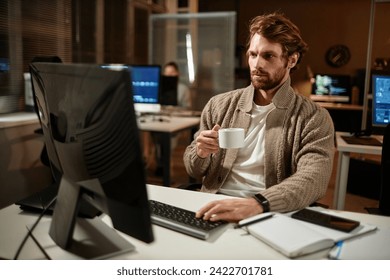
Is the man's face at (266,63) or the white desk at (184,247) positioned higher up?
the man's face at (266,63)

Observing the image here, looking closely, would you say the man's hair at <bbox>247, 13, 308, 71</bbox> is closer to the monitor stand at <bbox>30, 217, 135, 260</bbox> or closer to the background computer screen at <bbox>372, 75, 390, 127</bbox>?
the monitor stand at <bbox>30, 217, 135, 260</bbox>

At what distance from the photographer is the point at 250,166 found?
1526mm

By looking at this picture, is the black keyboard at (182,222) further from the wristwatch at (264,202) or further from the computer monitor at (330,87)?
the computer monitor at (330,87)

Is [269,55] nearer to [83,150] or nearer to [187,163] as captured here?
[187,163]

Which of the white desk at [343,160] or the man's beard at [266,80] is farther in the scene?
the white desk at [343,160]

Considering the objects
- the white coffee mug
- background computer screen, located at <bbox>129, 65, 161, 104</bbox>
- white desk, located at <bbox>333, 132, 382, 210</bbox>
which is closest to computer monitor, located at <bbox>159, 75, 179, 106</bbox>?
background computer screen, located at <bbox>129, 65, 161, 104</bbox>

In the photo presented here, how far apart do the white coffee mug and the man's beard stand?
38 cm

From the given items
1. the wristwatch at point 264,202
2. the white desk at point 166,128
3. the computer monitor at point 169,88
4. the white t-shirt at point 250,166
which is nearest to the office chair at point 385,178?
the white t-shirt at point 250,166

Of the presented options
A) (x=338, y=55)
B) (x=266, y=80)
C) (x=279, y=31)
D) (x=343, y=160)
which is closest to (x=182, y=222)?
(x=266, y=80)

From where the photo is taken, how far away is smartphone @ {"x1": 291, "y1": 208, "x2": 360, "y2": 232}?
100 centimetres

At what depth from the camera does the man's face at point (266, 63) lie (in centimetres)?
150

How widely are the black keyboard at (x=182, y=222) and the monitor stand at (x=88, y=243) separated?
0.13m

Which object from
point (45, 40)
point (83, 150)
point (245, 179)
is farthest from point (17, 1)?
point (83, 150)
